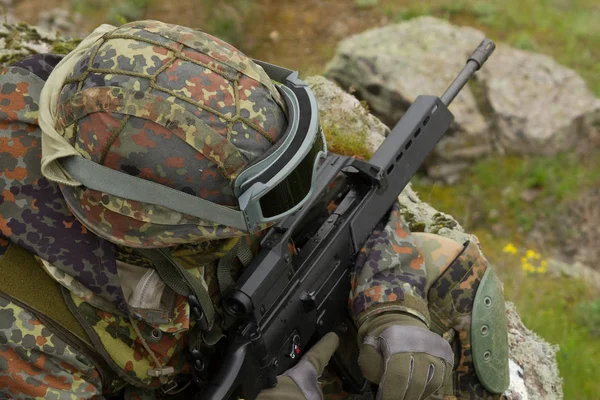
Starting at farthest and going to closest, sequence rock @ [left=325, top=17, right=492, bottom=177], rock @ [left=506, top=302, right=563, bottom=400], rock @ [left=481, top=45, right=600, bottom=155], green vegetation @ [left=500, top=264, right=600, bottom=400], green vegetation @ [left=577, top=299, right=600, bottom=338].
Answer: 1. rock @ [left=481, top=45, right=600, bottom=155]
2. rock @ [left=325, top=17, right=492, bottom=177]
3. green vegetation @ [left=577, top=299, right=600, bottom=338]
4. green vegetation @ [left=500, top=264, right=600, bottom=400]
5. rock @ [left=506, top=302, right=563, bottom=400]

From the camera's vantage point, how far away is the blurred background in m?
6.13

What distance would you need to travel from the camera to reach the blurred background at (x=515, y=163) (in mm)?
6133

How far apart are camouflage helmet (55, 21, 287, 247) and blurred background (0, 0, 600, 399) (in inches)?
91.9

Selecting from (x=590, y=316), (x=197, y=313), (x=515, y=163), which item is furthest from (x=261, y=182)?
(x=515, y=163)

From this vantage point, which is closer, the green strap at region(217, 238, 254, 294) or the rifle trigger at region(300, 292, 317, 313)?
the green strap at region(217, 238, 254, 294)

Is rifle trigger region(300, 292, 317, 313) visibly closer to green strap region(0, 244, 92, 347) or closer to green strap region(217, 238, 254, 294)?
green strap region(217, 238, 254, 294)

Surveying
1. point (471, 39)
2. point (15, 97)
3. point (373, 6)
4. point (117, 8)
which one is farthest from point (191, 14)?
point (15, 97)

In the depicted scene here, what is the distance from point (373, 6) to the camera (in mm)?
10602

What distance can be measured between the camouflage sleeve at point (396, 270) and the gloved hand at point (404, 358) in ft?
0.29

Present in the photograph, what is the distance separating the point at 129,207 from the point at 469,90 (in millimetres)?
6516

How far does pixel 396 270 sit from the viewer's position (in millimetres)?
3543

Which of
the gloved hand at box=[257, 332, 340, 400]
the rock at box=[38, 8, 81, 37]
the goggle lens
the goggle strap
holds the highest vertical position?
the goggle lens

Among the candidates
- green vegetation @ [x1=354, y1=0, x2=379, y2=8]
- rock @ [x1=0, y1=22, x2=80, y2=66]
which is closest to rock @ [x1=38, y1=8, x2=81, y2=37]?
green vegetation @ [x1=354, y1=0, x2=379, y2=8]

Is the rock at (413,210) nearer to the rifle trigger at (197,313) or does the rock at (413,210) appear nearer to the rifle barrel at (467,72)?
the rifle barrel at (467,72)
